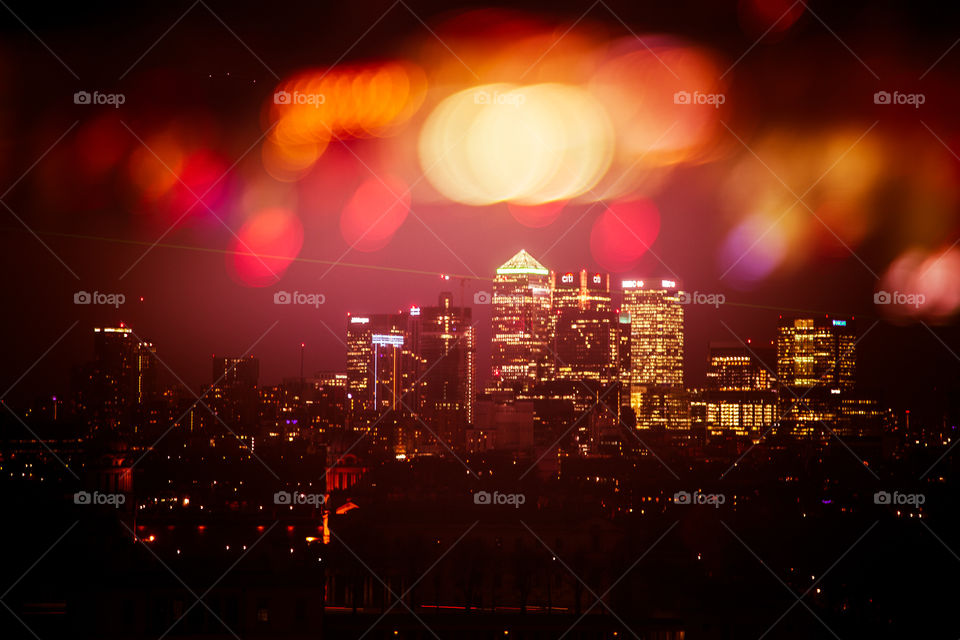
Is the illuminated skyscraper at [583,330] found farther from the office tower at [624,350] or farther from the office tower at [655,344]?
the office tower at [655,344]

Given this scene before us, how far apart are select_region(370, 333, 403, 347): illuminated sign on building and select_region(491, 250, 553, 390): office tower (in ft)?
16.1

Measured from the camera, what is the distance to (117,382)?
16906 mm

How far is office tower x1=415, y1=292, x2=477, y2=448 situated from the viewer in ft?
120

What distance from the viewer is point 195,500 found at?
44.0ft

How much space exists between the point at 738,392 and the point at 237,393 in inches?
965

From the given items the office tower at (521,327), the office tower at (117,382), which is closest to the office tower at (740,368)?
the office tower at (521,327)

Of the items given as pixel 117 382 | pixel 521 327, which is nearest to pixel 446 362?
pixel 521 327

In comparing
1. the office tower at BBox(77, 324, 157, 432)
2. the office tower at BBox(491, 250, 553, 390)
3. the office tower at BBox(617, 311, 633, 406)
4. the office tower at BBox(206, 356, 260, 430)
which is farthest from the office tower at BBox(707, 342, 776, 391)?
the office tower at BBox(77, 324, 157, 432)

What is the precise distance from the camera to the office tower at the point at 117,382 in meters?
13.7

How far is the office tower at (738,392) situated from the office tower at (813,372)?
726 mm

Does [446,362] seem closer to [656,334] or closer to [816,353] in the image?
[816,353]

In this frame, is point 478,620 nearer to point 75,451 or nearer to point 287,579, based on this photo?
point 287,579

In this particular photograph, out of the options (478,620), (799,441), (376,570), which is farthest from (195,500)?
(799,441)

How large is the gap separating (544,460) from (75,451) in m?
14.1
